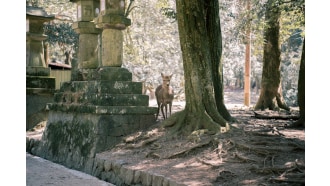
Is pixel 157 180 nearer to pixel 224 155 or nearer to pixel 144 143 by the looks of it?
pixel 224 155

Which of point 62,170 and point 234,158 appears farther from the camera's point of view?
point 62,170

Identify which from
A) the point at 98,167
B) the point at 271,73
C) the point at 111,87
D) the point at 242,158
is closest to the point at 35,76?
the point at 111,87

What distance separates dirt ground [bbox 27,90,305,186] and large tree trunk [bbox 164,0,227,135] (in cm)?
46

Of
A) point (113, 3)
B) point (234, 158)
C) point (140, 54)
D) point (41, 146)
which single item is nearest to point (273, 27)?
point (113, 3)

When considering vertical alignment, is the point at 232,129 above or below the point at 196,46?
below

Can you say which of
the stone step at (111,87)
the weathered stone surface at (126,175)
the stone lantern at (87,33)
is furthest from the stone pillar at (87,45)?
the weathered stone surface at (126,175)

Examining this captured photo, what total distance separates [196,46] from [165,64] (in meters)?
22.6

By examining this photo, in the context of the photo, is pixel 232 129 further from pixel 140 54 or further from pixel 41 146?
pixel 140 54

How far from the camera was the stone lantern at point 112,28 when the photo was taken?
1117 centimetres

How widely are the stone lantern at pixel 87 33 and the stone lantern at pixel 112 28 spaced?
1.69 metres

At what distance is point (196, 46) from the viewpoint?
33.1ft

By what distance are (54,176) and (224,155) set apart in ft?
11.7

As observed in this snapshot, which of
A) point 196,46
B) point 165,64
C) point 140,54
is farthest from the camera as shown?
point 165,64

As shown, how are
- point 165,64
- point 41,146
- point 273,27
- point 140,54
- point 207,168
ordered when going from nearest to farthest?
point 207,168 < point 41,146 < point 273,27 < point 140,54 < point 165,64
